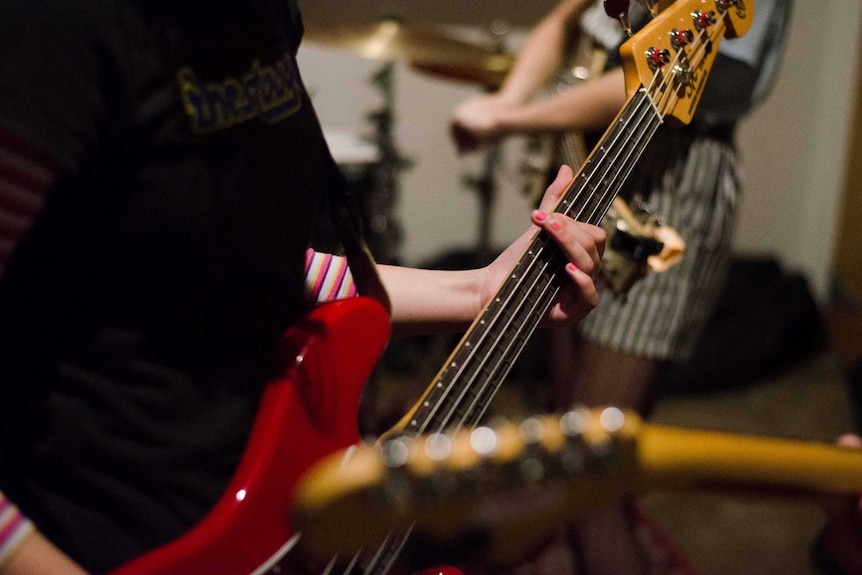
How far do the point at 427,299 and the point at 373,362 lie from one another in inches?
4.0

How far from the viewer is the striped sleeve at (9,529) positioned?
0.40 metres

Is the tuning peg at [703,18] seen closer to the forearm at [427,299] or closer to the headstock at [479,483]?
the forearm at [427,299]

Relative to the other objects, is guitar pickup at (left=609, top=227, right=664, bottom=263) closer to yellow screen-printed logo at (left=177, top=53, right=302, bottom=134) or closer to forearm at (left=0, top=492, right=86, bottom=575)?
yellow screen-printed logo at (left=177, top=53, right=302, bottom=134)

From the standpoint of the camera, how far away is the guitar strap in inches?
24.0

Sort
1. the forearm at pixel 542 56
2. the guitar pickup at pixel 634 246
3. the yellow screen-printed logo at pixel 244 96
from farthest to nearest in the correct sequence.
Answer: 1. the forearm at pixel 542 56
2. the guitar pickup at pixel 634 246
3. the yellow screen-printed logo at pixel 244 96

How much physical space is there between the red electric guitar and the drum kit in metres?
1.01

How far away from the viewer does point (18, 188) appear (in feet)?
1.21

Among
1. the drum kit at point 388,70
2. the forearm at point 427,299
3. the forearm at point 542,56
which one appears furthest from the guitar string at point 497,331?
the drum kit at point 388,70

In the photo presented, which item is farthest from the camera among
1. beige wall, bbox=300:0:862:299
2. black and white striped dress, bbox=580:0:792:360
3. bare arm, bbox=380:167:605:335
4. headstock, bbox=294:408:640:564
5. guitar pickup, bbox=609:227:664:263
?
beige wall, bbox=300:0:862:299

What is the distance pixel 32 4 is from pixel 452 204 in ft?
8.40

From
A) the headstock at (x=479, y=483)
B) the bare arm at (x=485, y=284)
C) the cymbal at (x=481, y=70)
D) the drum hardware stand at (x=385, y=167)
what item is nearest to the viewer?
the headstock at (x=479, y=483)

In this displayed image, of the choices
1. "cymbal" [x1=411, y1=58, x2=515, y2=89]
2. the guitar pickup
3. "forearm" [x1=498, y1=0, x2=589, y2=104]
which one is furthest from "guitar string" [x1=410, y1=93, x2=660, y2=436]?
"cymbal" [x1=411, y1=58, x2=515, y2=89]

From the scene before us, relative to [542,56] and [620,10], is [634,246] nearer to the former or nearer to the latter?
[620,10]

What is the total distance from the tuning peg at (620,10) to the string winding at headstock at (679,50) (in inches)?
0.5
